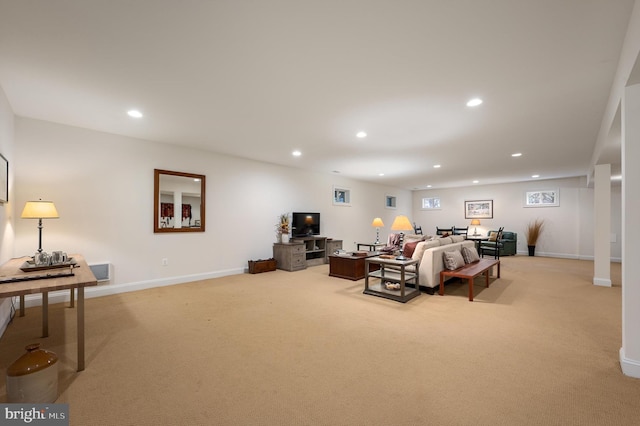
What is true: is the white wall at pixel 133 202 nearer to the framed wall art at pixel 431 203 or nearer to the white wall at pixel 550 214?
the framed wall art at pixel 431 203

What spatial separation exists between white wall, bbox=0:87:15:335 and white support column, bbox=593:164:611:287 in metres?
8.84

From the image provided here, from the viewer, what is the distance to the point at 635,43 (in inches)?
69.5

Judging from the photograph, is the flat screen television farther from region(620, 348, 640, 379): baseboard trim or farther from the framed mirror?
region(620, 348, 640, 379): baseboard trim

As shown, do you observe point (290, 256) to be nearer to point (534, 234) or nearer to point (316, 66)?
point (316, 66)

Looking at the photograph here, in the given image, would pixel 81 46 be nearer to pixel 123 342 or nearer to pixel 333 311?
pixel 123 342

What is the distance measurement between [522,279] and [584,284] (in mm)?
968

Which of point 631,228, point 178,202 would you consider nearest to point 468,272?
point 631,228

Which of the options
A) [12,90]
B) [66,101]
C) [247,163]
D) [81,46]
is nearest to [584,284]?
[247,163]

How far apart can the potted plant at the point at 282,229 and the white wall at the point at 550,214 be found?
767cm

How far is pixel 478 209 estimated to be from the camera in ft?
35.1

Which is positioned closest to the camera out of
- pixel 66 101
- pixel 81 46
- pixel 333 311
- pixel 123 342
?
pixel 81 46

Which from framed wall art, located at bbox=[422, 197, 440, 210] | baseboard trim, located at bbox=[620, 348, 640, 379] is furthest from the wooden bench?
framed wall art, located at bbox=[422, 197, 440, 210]

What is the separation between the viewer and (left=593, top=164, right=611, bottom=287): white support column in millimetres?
5020

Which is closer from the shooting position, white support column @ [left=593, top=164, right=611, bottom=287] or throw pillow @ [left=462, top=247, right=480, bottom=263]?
white support column @ [left=593, top=164, right=611, bottom=287]
